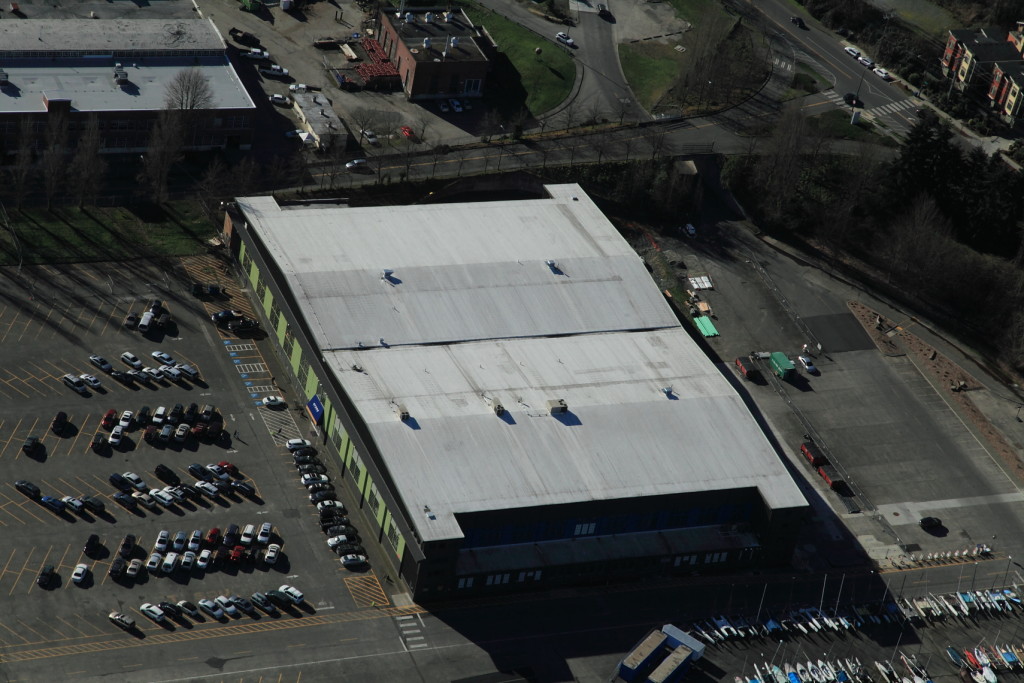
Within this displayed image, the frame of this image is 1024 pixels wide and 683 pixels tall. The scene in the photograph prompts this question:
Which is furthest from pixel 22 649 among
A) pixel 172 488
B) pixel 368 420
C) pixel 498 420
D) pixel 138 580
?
pixel 498 420

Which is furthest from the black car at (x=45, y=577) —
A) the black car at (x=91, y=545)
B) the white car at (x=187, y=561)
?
the white car at (x=187, y=561)

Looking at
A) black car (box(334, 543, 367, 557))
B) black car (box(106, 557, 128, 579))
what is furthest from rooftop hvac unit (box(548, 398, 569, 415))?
black car (box(106, 557, 128, 579))

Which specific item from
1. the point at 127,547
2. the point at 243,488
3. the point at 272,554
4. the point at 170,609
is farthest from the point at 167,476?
the point at 170,609

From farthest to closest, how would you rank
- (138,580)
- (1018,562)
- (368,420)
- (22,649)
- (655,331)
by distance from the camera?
(655,331), (1018,562), (368,420), (138,580), (22,649)

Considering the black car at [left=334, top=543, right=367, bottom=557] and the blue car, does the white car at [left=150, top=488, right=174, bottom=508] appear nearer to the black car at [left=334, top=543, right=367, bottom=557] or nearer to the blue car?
the blue car

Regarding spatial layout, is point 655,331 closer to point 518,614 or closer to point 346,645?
point 518,614

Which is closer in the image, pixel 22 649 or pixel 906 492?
pixel 22 649
